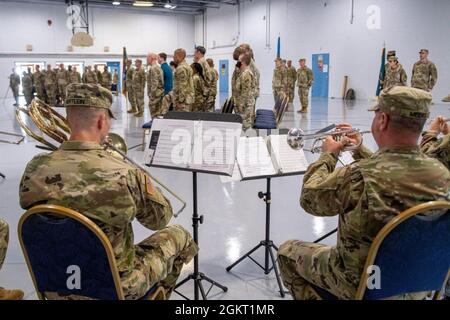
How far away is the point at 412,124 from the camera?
163cm

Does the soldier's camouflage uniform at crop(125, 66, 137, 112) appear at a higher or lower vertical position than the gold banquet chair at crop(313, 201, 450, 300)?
higher

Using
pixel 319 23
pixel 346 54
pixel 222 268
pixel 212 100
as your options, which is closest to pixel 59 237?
pixel 222 268

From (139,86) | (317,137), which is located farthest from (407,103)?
(139,86)

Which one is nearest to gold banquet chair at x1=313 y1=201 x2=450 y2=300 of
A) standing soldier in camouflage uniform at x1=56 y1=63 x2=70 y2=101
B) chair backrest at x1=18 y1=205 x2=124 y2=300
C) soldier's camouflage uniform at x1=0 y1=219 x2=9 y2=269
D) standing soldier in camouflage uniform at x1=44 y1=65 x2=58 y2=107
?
chair backrest at x1=18 y1=205 x2=124 y2=300

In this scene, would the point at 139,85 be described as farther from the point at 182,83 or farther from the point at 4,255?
the point at 4,255

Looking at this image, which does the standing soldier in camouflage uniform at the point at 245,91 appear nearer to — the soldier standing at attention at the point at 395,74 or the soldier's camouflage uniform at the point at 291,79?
the soldier standing at attention at the point at 395,74

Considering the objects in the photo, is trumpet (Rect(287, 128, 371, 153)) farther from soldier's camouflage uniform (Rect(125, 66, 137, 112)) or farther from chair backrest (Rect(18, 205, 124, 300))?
soldier's camouflage uniform (Rect(125, 66, 137, 112))

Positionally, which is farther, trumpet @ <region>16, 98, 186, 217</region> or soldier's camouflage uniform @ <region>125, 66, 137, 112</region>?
soldier's camouflage uniform @ <region>125, 66, 137, 112</region>

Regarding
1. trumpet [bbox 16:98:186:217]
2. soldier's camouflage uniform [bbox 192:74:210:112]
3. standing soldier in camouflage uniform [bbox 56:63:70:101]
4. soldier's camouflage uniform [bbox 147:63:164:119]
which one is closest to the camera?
trumpet [bbox 16:98:186:217]

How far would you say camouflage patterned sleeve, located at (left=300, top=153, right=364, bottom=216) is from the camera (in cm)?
164

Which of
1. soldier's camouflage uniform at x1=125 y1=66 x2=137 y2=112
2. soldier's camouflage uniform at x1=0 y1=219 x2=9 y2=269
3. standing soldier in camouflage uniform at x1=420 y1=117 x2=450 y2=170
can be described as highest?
soldier's camouflage uniform at x1=125 y1=66 x2=137 y2=112

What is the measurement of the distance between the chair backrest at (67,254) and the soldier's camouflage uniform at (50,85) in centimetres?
1724

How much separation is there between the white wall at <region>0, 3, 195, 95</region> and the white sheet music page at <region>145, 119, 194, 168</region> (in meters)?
23.2

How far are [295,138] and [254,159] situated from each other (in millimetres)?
297
